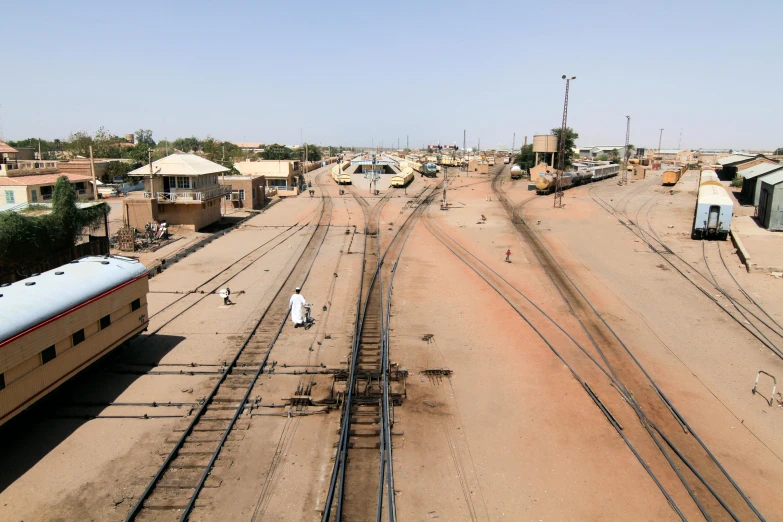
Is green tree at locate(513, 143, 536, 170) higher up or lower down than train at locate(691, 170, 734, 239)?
higher up

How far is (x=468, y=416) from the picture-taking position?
1211 centimetres

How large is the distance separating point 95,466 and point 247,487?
3.10 meters

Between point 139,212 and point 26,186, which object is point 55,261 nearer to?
point 139,212

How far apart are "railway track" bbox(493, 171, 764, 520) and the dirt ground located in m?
0.28

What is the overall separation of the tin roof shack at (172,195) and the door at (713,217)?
31.3m

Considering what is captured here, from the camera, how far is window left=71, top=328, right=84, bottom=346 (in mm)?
11837

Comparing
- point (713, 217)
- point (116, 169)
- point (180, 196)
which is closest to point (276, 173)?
point (116, 169)

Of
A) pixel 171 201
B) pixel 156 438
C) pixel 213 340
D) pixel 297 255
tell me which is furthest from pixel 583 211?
pixel 156 438

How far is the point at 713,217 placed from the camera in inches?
1243

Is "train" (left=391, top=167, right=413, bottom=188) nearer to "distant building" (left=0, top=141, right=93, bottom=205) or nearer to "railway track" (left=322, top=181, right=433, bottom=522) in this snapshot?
"distant building" (left=0, top=141, right=93, bottom=205)

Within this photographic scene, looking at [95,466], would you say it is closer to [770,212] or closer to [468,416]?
[468,416]

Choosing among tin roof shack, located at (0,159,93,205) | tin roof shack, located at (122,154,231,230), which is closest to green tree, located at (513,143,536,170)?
tin roof shack, located at (122,154,231,230)

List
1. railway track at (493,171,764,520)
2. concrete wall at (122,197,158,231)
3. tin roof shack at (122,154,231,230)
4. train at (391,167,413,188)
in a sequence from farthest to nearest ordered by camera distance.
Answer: train at (391,167,413,188), tin roof shack at (122,154,231,230), concrete wall at (122,197,158,231), railway track at (493,171,764,520)

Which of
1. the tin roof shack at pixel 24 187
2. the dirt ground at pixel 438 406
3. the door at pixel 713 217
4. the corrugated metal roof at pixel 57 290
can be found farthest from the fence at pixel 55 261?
the door at pixel 713 217
